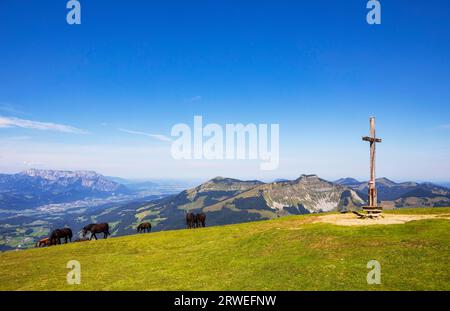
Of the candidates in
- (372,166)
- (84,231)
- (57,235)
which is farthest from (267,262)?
(84,231)

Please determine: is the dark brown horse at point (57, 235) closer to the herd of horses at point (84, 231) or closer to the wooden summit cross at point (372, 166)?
the herd of horses at point (84, 231)

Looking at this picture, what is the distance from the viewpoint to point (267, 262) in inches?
1001

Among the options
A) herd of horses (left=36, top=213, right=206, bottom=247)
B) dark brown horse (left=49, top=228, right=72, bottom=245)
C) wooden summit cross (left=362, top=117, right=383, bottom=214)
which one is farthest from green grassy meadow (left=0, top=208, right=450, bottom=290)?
herd of horses (left=36, top=213, right=206, bottom=247)

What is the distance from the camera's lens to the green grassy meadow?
2017 centimetres

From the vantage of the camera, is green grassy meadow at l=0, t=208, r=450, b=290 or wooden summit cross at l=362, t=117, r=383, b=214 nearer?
green grassy meadow at l=0, t=208, r=450, b=290

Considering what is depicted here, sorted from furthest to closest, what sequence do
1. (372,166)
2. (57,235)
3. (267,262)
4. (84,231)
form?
(84,231), (57,235), (372,166), (267,262)

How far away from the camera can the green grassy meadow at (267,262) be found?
20.2 metres

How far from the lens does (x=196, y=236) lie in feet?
140

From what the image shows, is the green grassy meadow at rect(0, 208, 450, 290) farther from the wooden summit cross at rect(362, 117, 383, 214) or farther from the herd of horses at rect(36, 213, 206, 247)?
the herd of horses at rect(36, 213, 206, 247)

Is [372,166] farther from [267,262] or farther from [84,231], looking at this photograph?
[84,231]
